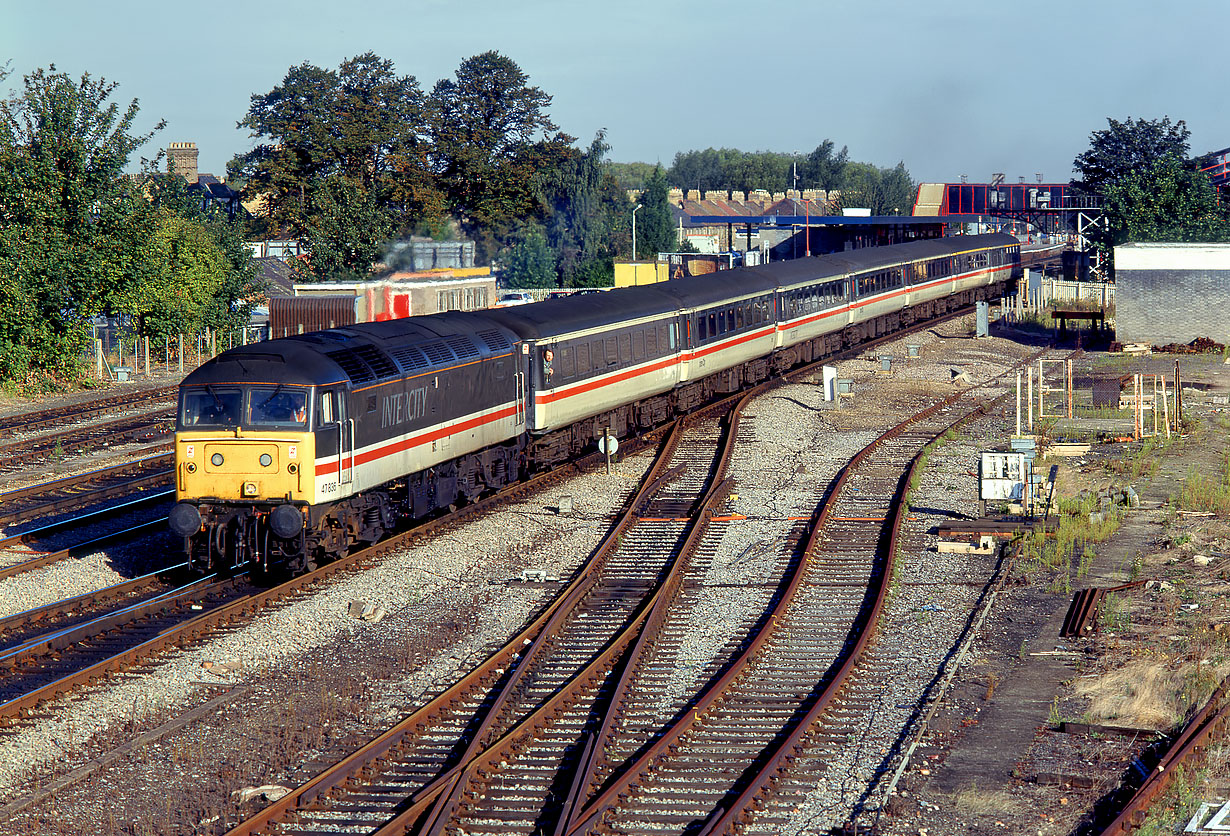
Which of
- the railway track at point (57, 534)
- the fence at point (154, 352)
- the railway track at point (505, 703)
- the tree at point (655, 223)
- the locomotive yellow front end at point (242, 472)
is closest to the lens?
the railway track at point (505, 703)

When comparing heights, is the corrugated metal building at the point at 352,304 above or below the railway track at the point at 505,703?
above

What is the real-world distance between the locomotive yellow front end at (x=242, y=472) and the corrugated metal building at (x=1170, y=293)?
3255 cm

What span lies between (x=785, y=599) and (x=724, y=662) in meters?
2.12

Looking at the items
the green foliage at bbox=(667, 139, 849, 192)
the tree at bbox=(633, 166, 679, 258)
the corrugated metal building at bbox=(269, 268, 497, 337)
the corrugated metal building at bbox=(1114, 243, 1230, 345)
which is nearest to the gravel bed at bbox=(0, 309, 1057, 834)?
the corrugated metal building at bbox=(1114, 243, 1230, 345)

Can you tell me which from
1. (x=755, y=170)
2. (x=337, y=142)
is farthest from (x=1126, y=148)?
(x=755, y=170)

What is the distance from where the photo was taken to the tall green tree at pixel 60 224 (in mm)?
34250

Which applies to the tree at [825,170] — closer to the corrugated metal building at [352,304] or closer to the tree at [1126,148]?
the tree at [1126,148]

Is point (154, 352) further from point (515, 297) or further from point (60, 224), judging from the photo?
point (515, 297)

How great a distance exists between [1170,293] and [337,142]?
49446 mm

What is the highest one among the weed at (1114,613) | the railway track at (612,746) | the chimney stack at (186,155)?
the chimney stack at (186,155)

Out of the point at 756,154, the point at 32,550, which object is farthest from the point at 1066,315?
the point at 756,154

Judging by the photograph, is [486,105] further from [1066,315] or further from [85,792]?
[85,792]

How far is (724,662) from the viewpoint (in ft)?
45.1

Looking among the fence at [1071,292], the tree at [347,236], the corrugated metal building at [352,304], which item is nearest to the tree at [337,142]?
the tree at [347,236]
